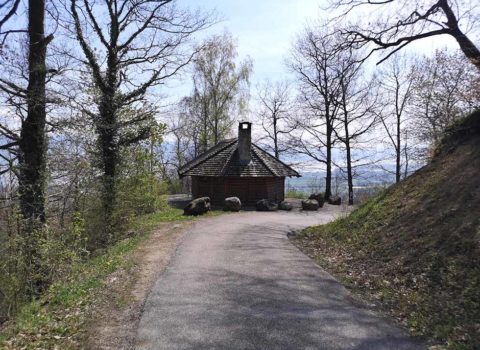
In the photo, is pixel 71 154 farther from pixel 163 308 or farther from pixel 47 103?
pixel 163 308

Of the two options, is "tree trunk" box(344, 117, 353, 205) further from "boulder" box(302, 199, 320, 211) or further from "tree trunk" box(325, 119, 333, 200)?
"boulder" box(302, 199, 320, 211)

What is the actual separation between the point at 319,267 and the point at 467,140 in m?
6.55

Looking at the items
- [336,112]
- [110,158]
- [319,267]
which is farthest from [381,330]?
[336,112]

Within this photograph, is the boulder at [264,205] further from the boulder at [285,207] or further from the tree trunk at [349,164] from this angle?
the tree trunk at [349,164]

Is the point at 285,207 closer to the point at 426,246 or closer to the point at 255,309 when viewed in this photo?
the point at 426,246

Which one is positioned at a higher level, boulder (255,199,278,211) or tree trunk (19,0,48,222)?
tree trunk (19,0,48,222)

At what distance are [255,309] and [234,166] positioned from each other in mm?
23386

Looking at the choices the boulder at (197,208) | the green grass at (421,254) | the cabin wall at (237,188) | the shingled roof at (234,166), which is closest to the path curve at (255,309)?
the green grass at (421,254)

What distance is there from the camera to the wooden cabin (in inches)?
1182

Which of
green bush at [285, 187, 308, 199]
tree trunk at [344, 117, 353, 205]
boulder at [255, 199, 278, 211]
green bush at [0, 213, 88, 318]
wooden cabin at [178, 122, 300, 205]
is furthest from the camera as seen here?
green bush at [285, 187, 308, 199]

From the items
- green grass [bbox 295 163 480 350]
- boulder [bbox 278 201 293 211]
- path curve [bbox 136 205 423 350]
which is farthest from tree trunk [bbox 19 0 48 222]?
boulder [bbox 278 201 293 211]

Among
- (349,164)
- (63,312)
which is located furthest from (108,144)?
(349,164)

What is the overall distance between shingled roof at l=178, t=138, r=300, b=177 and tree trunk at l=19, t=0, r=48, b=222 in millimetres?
18464

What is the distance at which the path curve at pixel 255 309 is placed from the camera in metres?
5.88
